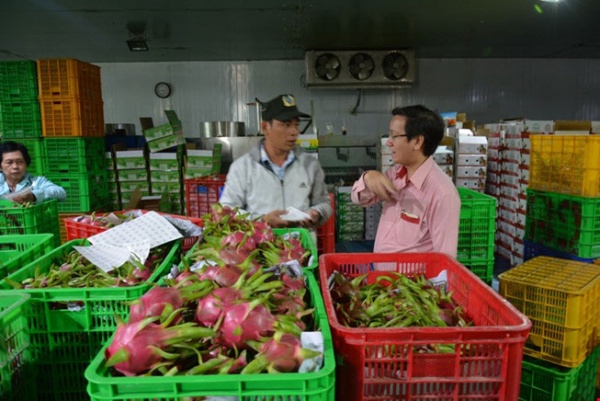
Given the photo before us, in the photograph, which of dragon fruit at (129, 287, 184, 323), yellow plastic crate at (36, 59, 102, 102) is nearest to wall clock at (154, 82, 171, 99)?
yellow plastic crate at (36, 59, 102, 102)

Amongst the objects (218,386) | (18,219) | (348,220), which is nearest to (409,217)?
(218,386)

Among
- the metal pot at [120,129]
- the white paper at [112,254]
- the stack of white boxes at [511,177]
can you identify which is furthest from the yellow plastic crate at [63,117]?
the stack of white boxes at [511,177]

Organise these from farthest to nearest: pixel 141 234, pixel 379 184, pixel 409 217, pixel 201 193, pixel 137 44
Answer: pixel 137 44
pixel 201 193
pixel 409 217
pixel 379 184
pixel 141 234

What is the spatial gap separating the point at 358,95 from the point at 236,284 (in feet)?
26.8

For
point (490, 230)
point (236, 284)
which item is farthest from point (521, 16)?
point (236, 284)

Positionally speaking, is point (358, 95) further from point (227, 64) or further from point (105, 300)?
point (105, 300)

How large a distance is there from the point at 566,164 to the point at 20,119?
5.58m

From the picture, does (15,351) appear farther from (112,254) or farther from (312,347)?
(312,347)

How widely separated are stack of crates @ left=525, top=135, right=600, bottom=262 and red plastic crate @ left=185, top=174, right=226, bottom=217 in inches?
131

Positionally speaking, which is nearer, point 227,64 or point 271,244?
point 271,244

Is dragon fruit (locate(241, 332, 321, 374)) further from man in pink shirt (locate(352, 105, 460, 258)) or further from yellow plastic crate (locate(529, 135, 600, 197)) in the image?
yellow plastic crate (locate(529, 135, 600, 197))

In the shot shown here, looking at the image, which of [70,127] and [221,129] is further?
[221,129]

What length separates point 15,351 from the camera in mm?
1190

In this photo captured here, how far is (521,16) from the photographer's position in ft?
18.6
